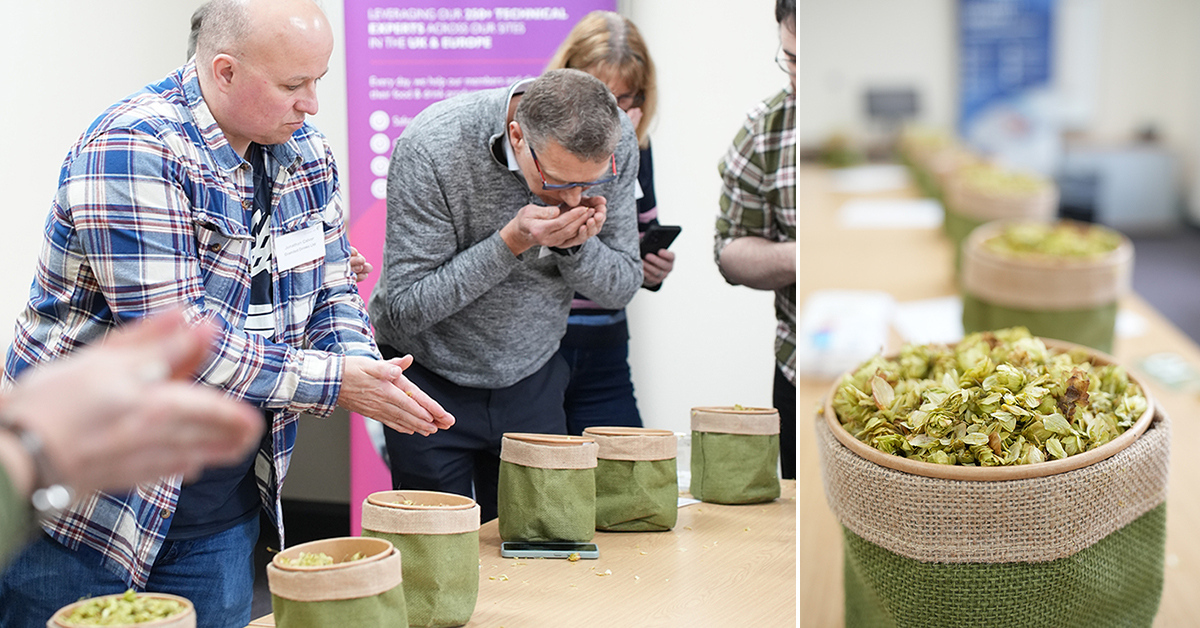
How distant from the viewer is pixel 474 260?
4.92ft

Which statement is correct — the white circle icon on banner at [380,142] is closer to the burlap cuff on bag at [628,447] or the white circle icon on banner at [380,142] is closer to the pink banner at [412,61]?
the pink banner at [412,61]

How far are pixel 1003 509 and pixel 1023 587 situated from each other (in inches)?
4.3

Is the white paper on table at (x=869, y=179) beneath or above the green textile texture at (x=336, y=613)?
above

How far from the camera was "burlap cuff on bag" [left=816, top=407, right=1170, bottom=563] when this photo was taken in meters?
1.09

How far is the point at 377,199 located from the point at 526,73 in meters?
0.49

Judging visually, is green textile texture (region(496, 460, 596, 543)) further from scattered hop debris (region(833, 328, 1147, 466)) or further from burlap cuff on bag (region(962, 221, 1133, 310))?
burlap cuff on bag (region(962, 221, 1133, 310))

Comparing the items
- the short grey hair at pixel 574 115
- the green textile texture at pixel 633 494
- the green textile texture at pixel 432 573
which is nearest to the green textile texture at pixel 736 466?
the green textile texture at pixel 633 494

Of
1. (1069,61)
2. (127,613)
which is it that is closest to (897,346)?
(127,613)

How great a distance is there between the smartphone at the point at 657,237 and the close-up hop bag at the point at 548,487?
0.57m

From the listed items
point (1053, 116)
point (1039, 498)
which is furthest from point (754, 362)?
point (1053, 116)

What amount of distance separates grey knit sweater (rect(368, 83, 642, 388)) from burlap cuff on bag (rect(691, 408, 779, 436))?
0.25m

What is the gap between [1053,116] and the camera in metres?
5.87

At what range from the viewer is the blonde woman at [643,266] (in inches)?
68.9

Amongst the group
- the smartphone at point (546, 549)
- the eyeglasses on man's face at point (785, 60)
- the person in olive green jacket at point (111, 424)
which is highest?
the eyeglasses on man's face at point (785, 60)
